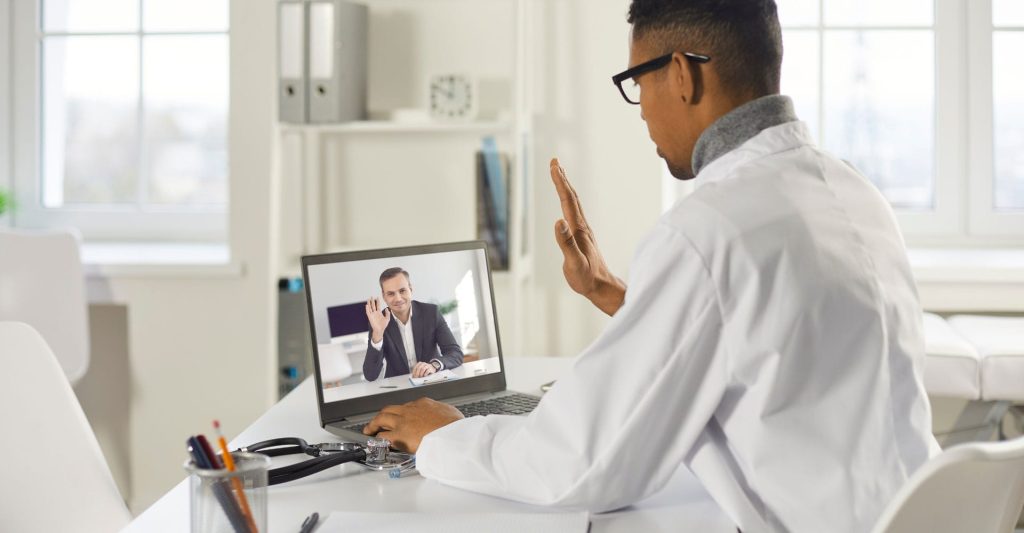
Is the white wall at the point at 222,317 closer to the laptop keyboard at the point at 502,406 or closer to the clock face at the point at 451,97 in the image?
the clock face at the point at 451,97

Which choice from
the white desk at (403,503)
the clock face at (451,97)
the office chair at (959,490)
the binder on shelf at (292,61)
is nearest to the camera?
the office chair at (959,490)

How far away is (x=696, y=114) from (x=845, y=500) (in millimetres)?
456

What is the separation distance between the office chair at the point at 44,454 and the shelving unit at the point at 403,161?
156cm

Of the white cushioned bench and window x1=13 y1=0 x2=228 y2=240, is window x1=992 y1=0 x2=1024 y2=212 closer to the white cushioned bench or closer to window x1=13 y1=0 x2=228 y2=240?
the white cushioned bench

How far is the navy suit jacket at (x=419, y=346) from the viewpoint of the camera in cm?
157

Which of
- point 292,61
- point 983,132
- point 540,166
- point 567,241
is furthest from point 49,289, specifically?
point 983,132

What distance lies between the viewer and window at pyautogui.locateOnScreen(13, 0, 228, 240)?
144 inches

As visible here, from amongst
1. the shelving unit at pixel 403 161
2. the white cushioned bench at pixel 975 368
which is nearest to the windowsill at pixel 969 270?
the white cushioned bench at pixel 975 368

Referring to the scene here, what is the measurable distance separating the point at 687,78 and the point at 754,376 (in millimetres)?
354

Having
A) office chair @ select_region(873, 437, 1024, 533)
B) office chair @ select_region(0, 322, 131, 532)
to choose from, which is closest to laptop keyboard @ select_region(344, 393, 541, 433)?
office chair @ select_region(0, 322, 131, 532)

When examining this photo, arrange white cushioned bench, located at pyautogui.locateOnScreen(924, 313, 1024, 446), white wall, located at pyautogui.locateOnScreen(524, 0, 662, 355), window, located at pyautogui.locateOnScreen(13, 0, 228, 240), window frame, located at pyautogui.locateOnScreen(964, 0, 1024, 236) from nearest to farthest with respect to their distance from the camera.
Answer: white cushioned bench, located at pyautogui.locateOnScreen(924, 313, 1024, 446) < white wall, located at pyautogui.locateOnScreen(524, 0, 662, 355) < window frame, located at pyautogui.locateOnScreen(964, 0, 1024, 236) < window, located at pyautogui.locateOnScreen(13, 0, 228, 240)

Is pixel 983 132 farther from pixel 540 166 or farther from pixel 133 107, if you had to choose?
pixel 133 107

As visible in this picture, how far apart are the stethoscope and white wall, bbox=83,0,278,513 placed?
6.19 ft

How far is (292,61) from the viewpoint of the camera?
3008 mm
